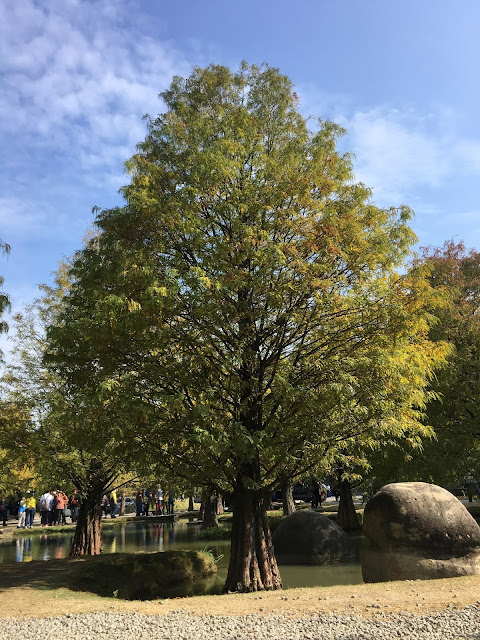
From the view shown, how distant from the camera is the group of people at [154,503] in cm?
3544

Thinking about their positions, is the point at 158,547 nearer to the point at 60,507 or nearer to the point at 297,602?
the point at 297,602

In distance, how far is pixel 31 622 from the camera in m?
6.80

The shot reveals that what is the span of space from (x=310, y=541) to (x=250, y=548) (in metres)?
5.71

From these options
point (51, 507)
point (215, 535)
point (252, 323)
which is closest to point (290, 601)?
point (252, 323)

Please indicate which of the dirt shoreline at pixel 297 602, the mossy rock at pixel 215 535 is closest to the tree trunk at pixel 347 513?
the mossy rock at pixel 215 535

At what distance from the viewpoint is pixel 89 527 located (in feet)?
50.2

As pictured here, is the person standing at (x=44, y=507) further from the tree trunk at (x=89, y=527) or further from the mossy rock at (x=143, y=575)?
the mossy rock at (x=143, y=575)

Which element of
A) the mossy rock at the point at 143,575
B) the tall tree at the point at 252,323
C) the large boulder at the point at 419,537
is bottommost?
the mossy rock at the point at 143,575

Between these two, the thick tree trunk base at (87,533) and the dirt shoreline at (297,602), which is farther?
the thick tree trunk base at (87,533)

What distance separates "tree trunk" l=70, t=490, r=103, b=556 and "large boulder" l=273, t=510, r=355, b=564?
5330mm

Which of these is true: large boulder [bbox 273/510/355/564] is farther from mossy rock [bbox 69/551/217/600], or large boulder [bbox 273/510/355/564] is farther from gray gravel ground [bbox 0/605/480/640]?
gray gravel ground [bbox 0/605/480/640]

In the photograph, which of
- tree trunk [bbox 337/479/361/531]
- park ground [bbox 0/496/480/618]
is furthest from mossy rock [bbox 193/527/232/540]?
park ground [bbox 0/496/480/618]

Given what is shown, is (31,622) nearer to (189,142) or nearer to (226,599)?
(226,599)

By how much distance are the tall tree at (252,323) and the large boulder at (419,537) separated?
4.78ft
